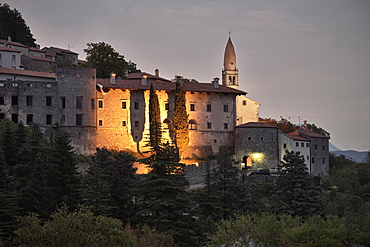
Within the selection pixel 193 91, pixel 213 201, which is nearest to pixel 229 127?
pixel 193 91

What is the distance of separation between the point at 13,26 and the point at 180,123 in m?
51.0

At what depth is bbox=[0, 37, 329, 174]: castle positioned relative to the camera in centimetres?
6184

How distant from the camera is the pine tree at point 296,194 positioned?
46847 mm

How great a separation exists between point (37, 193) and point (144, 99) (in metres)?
29.4

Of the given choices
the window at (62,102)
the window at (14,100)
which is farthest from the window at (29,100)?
the window at (62,102)

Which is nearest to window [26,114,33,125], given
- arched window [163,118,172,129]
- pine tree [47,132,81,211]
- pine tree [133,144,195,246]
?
arched window [163,118,172,129]

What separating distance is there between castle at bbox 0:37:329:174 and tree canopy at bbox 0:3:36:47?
34440 mm

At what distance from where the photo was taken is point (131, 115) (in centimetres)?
6619

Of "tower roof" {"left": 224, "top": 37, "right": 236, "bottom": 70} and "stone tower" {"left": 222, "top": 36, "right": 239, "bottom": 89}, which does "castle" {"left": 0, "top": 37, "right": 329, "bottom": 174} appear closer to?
"stone tower" {"left": 222, "top": 36, "right": 239, "bottom": 89}

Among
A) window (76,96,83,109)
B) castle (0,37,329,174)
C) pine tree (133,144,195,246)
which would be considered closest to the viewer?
pine tree (133,144,195,246)

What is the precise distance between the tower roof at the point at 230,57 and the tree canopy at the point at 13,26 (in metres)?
36.4

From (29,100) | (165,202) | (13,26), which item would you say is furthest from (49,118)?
(13,26)

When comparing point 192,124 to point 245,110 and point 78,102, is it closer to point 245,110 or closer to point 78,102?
point 245,110

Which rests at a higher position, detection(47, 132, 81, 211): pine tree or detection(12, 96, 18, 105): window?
detection(12, 96, 18, 105): window
